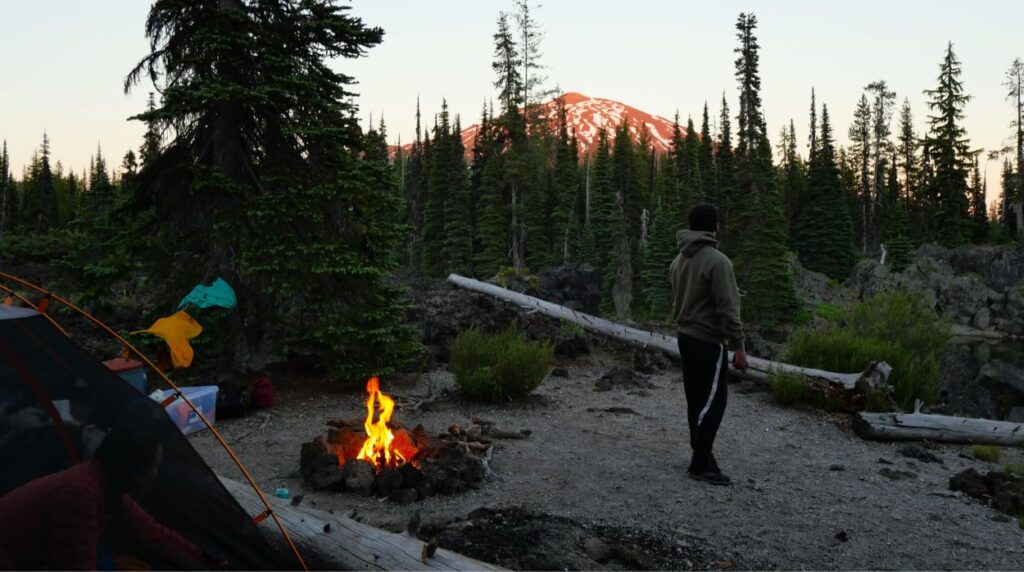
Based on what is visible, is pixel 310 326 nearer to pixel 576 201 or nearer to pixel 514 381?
pixel 514 381

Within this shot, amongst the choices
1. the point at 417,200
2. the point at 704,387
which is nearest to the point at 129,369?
the point at 704,387

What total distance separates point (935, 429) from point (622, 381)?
4594mm

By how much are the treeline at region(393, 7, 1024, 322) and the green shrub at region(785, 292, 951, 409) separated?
21.3 metres

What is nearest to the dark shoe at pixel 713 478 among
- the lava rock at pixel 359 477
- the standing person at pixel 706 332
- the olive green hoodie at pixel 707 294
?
the standing person at pixel 706 332

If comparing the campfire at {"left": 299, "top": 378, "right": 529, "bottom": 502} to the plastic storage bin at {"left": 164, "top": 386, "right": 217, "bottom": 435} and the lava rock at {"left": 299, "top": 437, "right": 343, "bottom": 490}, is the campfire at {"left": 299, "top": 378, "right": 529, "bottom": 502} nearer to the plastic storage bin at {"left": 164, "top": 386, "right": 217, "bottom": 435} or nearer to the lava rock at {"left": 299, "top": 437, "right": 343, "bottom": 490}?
the lava rock at {"left": 299, "top": 437, "right": 343, "bottom": 490}

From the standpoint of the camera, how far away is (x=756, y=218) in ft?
110

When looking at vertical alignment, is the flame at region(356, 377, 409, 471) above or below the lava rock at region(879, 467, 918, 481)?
above

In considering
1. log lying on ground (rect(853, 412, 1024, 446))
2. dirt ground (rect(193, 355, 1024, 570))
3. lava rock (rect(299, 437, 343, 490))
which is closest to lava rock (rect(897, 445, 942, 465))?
dirt ground (rect(193, 355, 1024, 570))

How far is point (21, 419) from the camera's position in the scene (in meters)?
2.66

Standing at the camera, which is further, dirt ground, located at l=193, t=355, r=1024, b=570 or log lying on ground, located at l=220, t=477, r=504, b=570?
dirt ground, located at l=193, t=355, r=1024, b=570

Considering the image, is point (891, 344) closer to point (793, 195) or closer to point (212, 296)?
point (212, 296)

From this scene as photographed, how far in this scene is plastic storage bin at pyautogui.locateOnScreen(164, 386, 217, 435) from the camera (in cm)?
646

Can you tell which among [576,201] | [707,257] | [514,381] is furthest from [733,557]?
[576,201]

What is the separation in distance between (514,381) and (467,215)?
3594 cm
